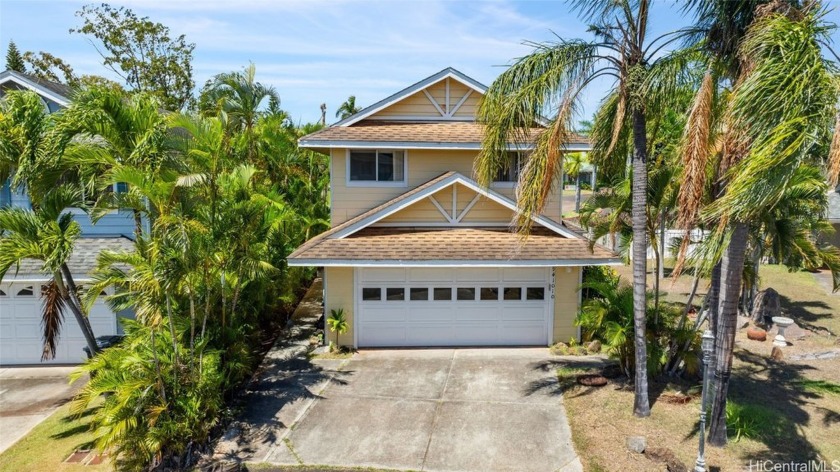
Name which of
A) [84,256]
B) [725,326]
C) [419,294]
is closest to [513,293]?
[419,294]

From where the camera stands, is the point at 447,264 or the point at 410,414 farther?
the point at 447,264

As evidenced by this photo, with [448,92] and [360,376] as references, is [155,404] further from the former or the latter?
[448,92]

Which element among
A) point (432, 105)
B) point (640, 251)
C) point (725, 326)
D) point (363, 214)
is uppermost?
point (432, 105)

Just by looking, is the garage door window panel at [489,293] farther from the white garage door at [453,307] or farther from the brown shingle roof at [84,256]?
the brown shingle roof at [84,256]

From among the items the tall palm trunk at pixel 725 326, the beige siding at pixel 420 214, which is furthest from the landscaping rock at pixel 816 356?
the beige siding at pixel 420 214

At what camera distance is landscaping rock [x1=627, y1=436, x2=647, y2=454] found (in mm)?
8273

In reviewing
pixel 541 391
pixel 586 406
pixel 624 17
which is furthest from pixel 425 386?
pixel 624 17

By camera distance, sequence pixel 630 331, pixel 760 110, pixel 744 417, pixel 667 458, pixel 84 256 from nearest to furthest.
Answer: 1. pixel 760 110
2. pixel 667 458
3. pixel 744 417
4. pixel 630 331
5. pixel 84 256

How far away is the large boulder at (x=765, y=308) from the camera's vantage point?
15.8 m

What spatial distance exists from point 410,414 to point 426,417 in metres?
0.34

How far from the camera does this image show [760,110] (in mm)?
6203

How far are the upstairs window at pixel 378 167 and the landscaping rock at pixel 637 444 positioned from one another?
916cm

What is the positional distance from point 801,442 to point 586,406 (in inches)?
138

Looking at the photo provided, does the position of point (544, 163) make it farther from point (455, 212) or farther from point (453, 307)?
point (453, 307)
